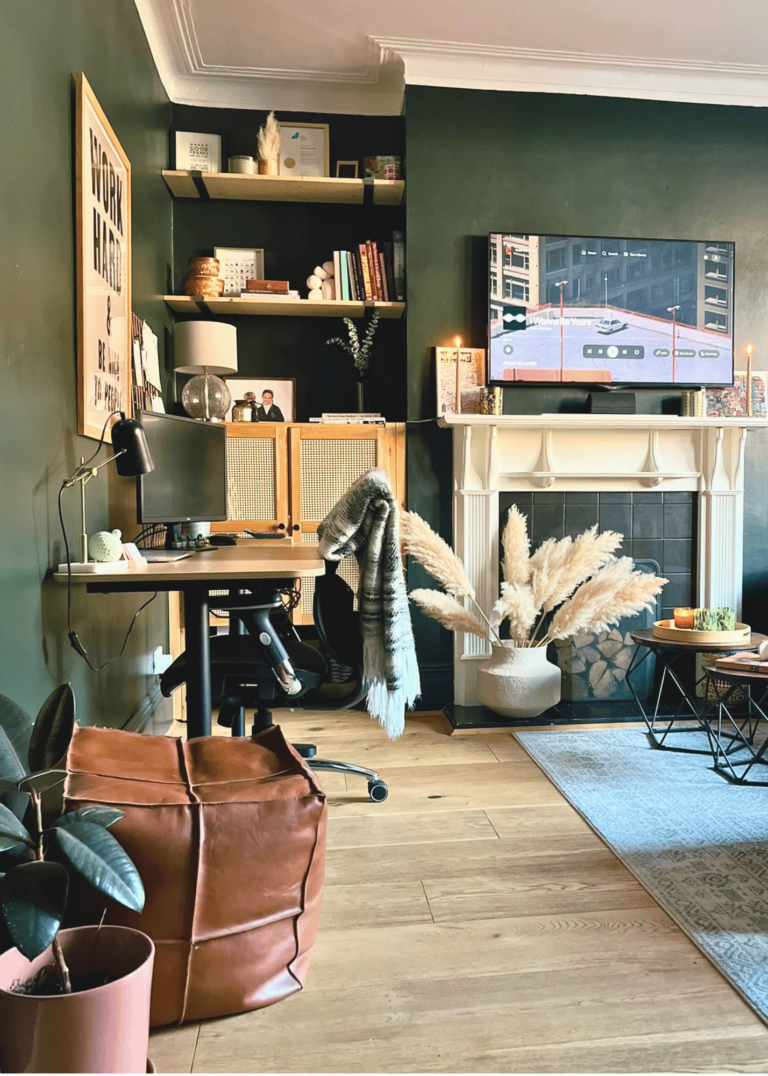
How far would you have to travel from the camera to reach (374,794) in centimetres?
239

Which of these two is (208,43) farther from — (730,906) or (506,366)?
(730,906)

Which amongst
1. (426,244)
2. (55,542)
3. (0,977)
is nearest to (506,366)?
(426,244)

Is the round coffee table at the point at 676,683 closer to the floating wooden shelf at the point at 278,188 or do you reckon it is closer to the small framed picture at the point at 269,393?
the small framed picture at the point at 269,393

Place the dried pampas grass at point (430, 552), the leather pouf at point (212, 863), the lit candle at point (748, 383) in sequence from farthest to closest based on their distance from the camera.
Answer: the lit candle at point (748, 383), the dried pampas grass at point (430, 552), the leather pouf at point (212, 863)

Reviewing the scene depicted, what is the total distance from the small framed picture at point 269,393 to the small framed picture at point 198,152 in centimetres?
97

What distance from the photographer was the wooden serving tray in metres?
2.71

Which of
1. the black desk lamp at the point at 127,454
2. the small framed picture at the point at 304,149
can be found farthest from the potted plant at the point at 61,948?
the small framed picture at the point at 304,149

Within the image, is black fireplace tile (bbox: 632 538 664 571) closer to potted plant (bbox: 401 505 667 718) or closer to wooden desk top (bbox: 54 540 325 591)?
potted plant (bbox: 401 505 667 718)

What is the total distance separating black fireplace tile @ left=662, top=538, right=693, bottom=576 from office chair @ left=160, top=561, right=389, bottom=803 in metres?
2.01

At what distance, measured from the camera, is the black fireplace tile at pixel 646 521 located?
361 centimetres

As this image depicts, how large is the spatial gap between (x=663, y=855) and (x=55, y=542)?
5.66 feet

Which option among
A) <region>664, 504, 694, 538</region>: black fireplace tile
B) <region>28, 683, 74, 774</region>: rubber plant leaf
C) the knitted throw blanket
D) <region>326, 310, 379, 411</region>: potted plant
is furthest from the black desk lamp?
<region>664, 504, 694, 538</region>: black fireplace tile

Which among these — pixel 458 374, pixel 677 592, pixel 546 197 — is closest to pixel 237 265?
pixel 458 374

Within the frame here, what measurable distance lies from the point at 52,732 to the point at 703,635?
2247 millimetres
